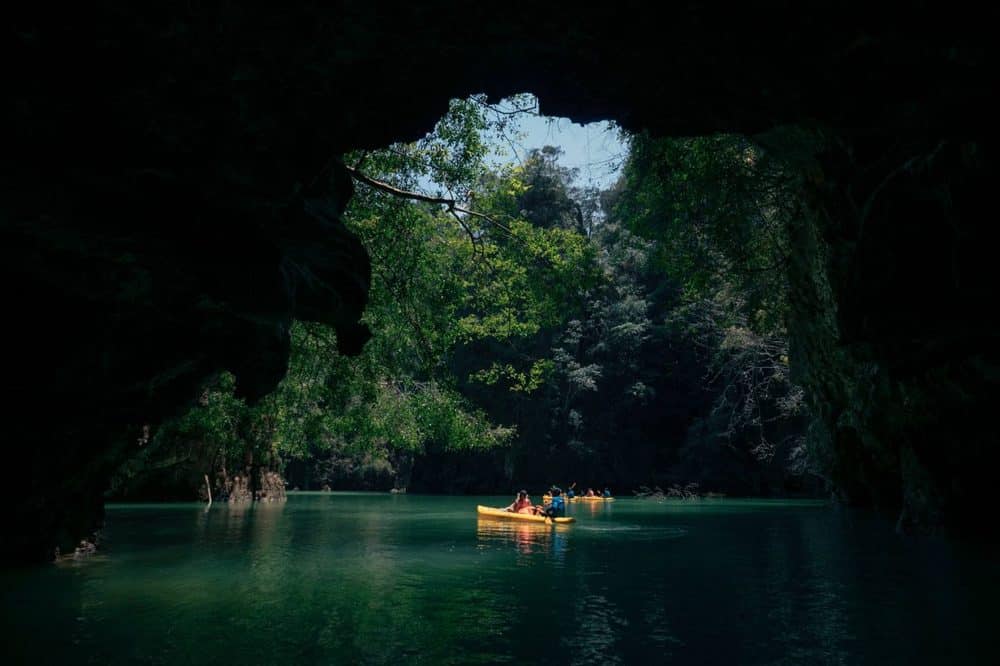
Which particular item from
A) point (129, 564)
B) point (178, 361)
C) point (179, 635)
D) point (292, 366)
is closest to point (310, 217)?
point (178, 361)

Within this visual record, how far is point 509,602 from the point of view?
8.44m

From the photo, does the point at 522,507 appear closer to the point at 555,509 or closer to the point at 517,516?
the point at 517,516

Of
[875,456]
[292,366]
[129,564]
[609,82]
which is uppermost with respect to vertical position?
[609,82]

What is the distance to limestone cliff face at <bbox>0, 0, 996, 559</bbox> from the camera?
17.4 feet

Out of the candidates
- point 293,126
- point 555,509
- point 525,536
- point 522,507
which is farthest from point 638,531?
point 293,126

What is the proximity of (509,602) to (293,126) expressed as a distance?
6028 mm

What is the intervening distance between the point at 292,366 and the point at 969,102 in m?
11.8

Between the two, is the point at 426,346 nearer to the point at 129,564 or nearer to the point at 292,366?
the point at 292,366

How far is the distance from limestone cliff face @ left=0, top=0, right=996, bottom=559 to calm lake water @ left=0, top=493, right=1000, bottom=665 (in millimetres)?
2892

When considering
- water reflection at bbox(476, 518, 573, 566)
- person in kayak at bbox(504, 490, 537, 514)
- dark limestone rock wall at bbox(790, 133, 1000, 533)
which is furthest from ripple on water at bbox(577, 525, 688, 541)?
dark limestone rock wall at bbox(790, 133, 1000, 533)

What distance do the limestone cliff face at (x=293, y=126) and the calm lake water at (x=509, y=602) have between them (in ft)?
9.49

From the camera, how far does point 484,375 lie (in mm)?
15383

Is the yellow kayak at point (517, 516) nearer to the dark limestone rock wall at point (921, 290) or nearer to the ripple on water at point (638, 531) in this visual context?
the ripple on water at point (638, 531)

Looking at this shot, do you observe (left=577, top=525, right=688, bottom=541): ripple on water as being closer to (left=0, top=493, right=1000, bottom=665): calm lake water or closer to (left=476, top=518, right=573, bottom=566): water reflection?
(left=476, top=518, right=573, bottom=566): water reflection
